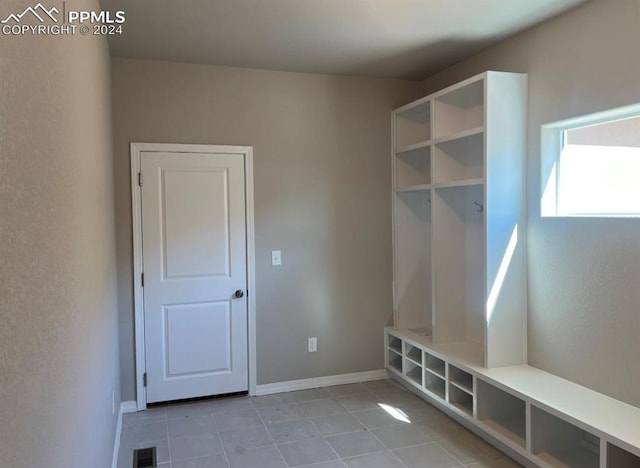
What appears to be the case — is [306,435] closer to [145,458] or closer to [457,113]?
[145,458]

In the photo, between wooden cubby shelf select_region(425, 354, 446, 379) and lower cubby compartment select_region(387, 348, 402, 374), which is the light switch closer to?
lower cubby compartment select_region(387, 348, 402, 374)

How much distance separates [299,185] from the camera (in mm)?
4148

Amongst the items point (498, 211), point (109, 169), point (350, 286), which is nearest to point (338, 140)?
point (350, 286)

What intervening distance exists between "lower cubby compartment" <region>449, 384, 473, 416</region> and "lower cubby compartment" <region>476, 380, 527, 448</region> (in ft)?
0.77

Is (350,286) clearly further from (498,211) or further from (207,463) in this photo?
(207,463)

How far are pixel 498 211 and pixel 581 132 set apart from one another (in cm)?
66

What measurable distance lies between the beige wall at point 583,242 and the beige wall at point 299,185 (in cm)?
143

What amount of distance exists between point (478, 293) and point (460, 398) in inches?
32.0

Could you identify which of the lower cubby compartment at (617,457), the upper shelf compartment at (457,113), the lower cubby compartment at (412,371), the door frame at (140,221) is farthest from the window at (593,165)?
the door frame at (140,221)

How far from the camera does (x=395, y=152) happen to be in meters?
4.32

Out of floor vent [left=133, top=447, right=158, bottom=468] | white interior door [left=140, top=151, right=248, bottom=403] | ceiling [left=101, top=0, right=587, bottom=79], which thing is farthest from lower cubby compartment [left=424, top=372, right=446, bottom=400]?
ceiling [left=101, top=0, right=587, bottom=79]

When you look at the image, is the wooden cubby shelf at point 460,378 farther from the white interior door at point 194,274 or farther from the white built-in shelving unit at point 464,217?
the white interior door at point 194,274

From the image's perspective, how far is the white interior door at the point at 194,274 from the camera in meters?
3.79

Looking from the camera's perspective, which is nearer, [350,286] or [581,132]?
[581,132]
